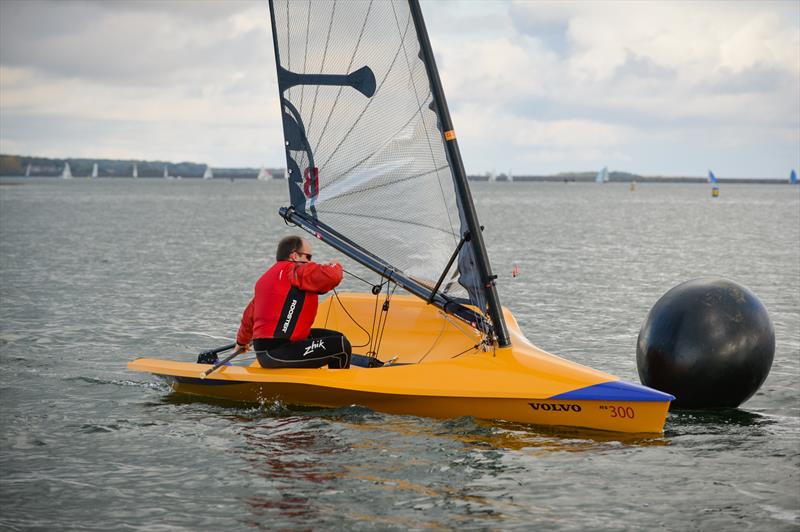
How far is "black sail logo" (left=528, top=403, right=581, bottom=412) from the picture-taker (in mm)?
6836

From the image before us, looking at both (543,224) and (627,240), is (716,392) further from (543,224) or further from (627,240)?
(543,224)

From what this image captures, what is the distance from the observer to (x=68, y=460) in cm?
656

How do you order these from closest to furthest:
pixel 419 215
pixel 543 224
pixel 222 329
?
pixel 419 215, pixel 222 329, pixel 543 224

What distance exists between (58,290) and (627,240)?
67.3 feet

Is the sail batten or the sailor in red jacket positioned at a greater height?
the sail batten

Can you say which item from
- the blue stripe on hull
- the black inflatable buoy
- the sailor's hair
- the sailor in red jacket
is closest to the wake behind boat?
the blue stripe on hull

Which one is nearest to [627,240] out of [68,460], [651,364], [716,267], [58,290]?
[716,267]

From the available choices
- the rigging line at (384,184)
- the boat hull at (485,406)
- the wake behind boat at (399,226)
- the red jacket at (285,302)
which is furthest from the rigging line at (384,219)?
the boat hull at (485,406)

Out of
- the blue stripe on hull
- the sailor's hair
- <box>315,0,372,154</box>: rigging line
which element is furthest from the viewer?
<box>315,0,372,154</box>: rigging line

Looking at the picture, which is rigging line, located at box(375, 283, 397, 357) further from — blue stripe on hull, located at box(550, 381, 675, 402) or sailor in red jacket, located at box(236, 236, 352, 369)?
blue stripe on hull, located at box(550, 381, 675, 402)

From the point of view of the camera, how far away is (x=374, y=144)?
802 centimetres

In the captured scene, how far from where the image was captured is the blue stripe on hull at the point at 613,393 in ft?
22.0

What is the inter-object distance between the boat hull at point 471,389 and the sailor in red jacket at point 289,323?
132 mm

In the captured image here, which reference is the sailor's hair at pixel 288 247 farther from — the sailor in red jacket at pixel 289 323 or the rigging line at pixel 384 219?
the rigging line at pixel 384 219
